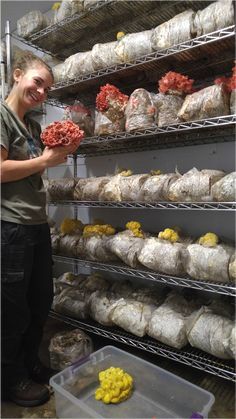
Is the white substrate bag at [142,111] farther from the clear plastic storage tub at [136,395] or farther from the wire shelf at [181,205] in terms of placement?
the clear plastic storage tub at [136,395]

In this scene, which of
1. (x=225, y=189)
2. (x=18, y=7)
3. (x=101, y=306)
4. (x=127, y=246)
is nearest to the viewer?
(x=225, y=189)

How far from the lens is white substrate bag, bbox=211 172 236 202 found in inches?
45.8

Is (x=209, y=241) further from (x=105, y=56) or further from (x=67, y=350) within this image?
(x=105, y=56)

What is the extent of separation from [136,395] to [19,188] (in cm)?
98

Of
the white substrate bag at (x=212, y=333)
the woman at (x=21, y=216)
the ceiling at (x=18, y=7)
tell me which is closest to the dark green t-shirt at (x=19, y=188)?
the woman at (x=21, y=216)

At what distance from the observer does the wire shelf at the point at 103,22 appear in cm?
154

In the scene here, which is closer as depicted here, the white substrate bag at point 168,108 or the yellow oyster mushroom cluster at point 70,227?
the white substrate bag at point 168,108

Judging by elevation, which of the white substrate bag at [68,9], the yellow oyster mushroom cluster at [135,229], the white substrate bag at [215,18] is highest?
the white substrate bag at [68,9]

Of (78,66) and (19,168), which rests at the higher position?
(78,66)

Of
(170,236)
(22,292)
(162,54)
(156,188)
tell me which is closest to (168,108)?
(162,54)

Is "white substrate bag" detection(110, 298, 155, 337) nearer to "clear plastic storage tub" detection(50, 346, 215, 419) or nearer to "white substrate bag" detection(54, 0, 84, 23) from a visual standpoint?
"clear plastic storage tub" detection(50, 346, 215, 419)

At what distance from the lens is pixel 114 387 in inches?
49.7

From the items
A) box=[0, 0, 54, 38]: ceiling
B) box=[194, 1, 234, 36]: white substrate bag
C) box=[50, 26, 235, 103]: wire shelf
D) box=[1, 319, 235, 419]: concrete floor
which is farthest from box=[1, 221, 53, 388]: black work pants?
box=[0, 0, 54, 38]: ceiling

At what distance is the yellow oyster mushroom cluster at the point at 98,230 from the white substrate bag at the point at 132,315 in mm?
366
